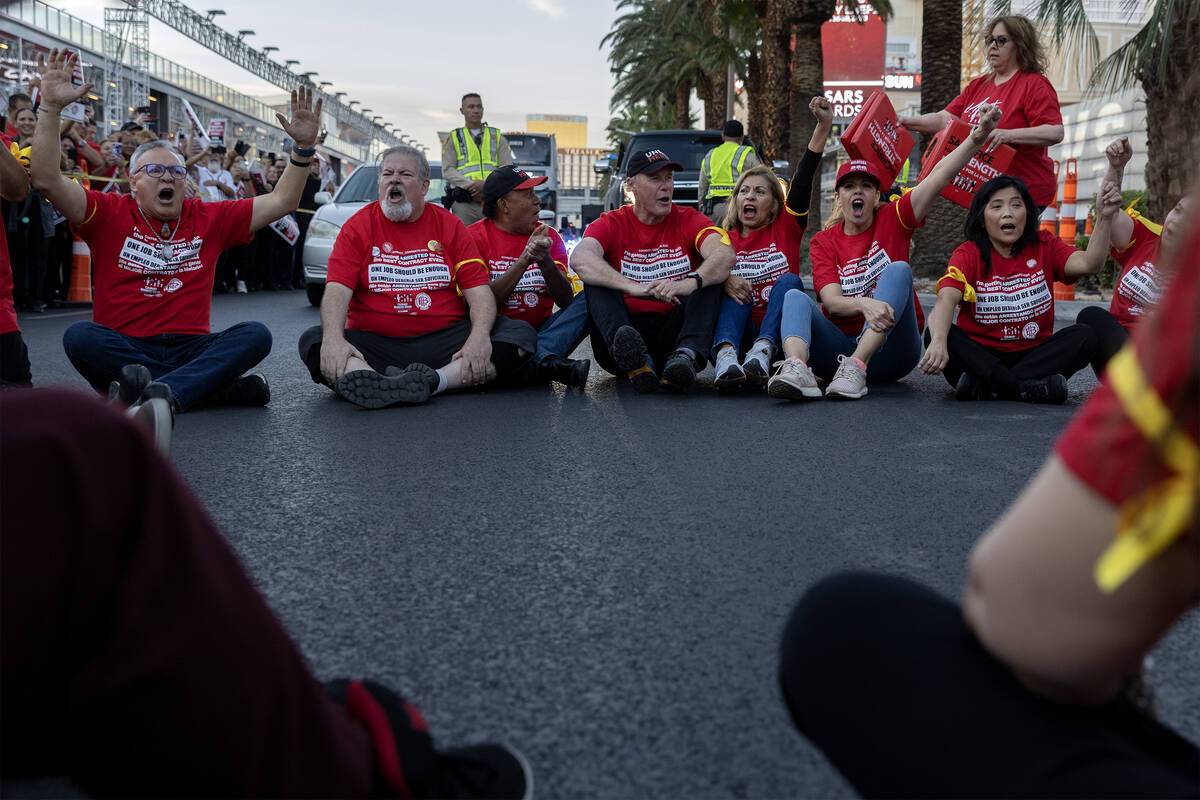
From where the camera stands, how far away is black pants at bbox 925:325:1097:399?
616 cm

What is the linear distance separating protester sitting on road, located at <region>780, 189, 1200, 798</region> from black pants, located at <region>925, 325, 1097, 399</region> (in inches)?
202

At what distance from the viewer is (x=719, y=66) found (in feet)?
100

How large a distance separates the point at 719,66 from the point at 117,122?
75.1 feet

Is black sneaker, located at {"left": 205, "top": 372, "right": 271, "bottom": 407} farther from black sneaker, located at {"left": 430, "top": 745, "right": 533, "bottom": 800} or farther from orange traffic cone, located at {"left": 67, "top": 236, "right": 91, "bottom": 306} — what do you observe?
orange traffic cone, located at {"left": 67, "top": 236, "right": 91, "bottom": 306}

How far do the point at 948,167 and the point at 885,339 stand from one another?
0.99 meters

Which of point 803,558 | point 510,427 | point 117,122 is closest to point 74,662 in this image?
point 803,558

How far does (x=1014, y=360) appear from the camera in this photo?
6.39 m

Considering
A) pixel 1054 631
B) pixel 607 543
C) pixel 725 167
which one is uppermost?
pixel 725 167

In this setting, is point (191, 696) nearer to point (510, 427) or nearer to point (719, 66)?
point (510, 427)

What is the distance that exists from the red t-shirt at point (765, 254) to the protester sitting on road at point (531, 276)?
39.1 inches

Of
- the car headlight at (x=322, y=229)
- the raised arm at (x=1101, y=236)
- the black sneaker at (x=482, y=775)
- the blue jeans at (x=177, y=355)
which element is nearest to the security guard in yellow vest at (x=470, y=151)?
the car headlight at (x=322, y=229)

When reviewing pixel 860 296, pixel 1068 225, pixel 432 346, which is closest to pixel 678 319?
pixel 860 296

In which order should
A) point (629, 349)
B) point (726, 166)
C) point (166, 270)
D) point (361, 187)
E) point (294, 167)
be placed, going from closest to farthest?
1. point (294, 167)
2. point (166, 270)
3. point (629, 349)
4. point (726, 166)
5. point (361, 187)

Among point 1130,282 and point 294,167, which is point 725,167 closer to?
point 1130,282
